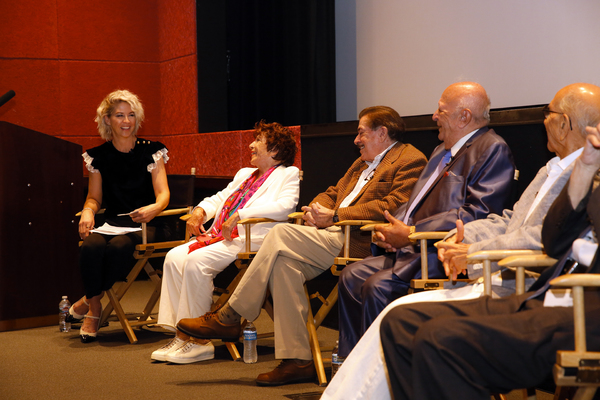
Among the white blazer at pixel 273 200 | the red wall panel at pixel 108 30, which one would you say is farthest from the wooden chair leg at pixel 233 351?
the red wall panel at pixel 108 30

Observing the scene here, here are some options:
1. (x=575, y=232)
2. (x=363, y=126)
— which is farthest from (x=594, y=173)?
(x=363, y=126)

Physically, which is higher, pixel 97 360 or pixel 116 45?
pixel 116 45

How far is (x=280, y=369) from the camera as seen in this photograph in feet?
10.2

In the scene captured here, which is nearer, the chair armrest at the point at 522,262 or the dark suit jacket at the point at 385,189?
the chair armrest at the point at 522,262

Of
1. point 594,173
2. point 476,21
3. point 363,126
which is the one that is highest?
point 476,21

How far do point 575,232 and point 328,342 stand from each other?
2218mm

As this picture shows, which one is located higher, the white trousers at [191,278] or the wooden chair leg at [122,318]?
A: the white trousers at [191,278]

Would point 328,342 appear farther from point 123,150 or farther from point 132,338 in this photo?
point 123,150

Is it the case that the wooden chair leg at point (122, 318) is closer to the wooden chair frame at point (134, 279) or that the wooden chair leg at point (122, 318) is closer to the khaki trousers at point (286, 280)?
the wooden chair frame at point (134, 279)

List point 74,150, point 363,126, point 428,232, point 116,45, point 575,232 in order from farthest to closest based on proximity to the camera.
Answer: point 116,45 < point 74,150 < point 363,126 < point 428,232 < point 575,232

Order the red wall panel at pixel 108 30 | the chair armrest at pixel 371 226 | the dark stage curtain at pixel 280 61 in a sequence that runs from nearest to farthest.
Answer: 1. the chair armrest at pixel 371 226
2. the dark stage curtain at pixel 280 61
3. the red wall panel at pixel 108 30

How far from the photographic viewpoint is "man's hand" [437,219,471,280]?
7.75ft

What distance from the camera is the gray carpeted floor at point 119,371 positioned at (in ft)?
9.73

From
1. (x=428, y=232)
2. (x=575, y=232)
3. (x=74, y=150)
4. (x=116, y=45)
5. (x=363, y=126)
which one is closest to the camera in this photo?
(x=575, y=232)
